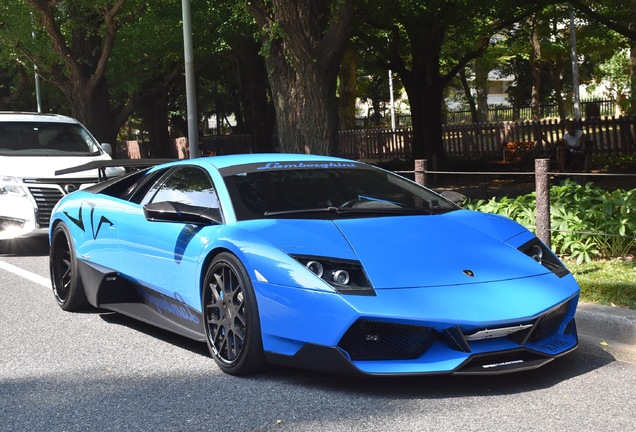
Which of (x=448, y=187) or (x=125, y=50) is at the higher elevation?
(x=125, y=50)

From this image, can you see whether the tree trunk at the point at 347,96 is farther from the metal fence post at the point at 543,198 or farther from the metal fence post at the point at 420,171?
the metal fence post at the point at 543,198

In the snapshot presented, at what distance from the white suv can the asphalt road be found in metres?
5.37

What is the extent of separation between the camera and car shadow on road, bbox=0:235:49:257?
39.3 feet

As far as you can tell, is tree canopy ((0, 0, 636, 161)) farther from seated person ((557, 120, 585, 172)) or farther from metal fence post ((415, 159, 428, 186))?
metal fence post ((415, 159, 428, 186))

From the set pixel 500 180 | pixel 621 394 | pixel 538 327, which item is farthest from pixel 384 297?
pixel 500 180

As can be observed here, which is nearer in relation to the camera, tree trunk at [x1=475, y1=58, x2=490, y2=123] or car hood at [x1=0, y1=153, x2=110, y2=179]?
car hood at [x1=0, y1=153, x2=110, y2=179]

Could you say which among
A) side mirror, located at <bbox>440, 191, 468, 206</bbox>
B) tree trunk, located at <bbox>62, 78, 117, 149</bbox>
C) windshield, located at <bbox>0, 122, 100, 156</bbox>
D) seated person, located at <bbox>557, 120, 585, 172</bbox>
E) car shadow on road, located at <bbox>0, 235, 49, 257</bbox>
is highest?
tree trunk, located at <bbox>62, 78, 117, 149</bbox>

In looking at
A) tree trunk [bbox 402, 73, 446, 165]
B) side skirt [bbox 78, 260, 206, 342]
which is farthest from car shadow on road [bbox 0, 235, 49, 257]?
tree trunk [bbox 402, 73, 446, 165]

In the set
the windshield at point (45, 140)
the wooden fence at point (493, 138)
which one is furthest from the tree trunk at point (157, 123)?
the windshield at point (45, 140)

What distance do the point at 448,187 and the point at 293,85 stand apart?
792cm

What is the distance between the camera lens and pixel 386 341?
15.7 ft

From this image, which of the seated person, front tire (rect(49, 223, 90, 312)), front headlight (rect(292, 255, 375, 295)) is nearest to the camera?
front headlight (rect(292, 255, 375, 295))

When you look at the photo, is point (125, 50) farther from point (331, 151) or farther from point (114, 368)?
point (114, 368)

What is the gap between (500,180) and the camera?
75.0ft
